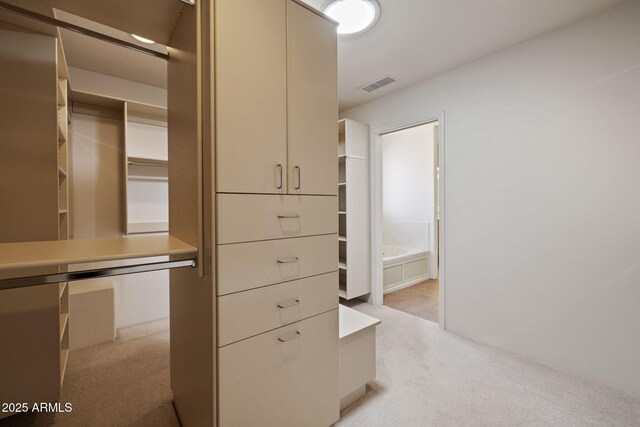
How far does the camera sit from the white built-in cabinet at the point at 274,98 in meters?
1.06

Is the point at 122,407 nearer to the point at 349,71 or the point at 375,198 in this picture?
the point at 375,198

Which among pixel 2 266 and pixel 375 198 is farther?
pixel 375 198

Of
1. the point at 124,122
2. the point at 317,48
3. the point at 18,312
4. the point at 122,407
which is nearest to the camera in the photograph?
the point at 317,48

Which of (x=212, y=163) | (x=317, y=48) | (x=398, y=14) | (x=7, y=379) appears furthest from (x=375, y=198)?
(x=7, y=379)

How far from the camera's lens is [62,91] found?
6.21ft

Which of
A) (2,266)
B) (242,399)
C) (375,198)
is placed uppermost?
(375,198)

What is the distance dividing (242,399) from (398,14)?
2.39m

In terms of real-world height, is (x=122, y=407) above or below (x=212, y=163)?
below

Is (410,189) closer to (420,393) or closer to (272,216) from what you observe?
(420,393)

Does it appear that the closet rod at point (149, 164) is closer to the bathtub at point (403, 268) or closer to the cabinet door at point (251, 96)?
the cabinet door at point (251, 96)

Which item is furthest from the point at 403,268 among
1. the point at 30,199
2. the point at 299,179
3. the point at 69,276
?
the point at 30,199

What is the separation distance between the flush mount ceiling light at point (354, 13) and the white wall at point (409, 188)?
8.46ft

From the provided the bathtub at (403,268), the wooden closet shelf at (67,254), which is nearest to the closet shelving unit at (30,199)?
the wooden closet shelf at (67,254)

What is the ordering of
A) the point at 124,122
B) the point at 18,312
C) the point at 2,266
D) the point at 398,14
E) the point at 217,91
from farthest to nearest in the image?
the point at 124,122
the point at 398,14
the point at 18,312
the point at 217,91
the point at 2,266
